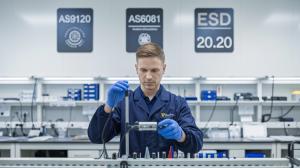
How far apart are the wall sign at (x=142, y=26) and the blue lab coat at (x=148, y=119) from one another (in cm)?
227

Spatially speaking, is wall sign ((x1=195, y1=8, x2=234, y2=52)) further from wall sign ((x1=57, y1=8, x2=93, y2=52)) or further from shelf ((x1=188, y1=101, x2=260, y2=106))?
wall sign ((x1=57, y1=8, x2=93, y2=52))

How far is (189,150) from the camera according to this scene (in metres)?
1.16

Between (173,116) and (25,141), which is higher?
(173,116)

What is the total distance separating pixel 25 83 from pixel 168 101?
3073 mm

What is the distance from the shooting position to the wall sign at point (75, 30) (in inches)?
140

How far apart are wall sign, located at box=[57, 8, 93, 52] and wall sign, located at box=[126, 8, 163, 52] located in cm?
52

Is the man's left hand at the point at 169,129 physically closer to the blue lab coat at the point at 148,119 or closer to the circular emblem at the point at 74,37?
the blue lab coat at the point at 148,119

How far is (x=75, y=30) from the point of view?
11.7 ft

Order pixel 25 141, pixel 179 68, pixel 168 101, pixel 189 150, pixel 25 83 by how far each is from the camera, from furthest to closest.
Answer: pixel 25 83 < pixel 179 68 < pixel 25 141 < pixel 168 101 < pixel 189 150

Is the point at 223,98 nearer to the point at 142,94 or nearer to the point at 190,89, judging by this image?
the point at 190,89

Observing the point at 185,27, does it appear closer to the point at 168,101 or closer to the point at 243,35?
the point at 243,35

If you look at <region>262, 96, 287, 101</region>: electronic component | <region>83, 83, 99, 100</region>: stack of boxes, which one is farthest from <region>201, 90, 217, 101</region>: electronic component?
<region>83, 83, 99, 100</region>: stack of boxes

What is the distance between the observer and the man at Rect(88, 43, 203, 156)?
1.12m

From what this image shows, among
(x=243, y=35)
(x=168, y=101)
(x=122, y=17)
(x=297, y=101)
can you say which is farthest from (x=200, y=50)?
(x=168, y=101)
